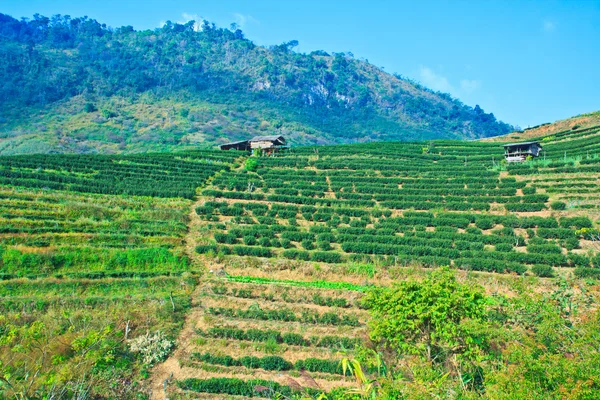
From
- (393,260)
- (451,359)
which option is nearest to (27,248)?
(393,260)

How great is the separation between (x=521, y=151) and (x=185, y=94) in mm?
96500

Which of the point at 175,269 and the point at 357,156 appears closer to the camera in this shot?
the point at 175,269

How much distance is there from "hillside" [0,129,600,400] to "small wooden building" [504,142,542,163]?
6941 mm

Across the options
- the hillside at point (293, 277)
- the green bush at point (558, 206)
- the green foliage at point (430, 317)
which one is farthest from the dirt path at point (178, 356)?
the green bush at point (558, 206)

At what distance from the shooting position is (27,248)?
3177 cm

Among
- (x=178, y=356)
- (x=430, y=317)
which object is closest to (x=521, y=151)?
(x=430, y=317)

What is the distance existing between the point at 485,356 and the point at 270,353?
11.2 meters

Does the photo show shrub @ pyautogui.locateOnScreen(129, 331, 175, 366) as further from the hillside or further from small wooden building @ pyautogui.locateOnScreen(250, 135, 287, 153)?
small wooden building @ pyautogui.locateOnScreen(250, 135, 287, 153)

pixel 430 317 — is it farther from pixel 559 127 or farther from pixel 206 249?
pixel 559 127

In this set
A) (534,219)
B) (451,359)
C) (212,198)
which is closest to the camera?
(451,359)

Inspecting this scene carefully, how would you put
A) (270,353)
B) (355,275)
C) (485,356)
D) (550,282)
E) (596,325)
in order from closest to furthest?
(596,325)
(485,356)
(270,353)
(550,282)
(355,275)

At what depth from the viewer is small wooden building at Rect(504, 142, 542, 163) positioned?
60.0 m

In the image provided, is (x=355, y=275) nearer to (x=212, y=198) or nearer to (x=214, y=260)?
(x=214, y=260)

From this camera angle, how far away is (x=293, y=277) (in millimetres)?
33188
